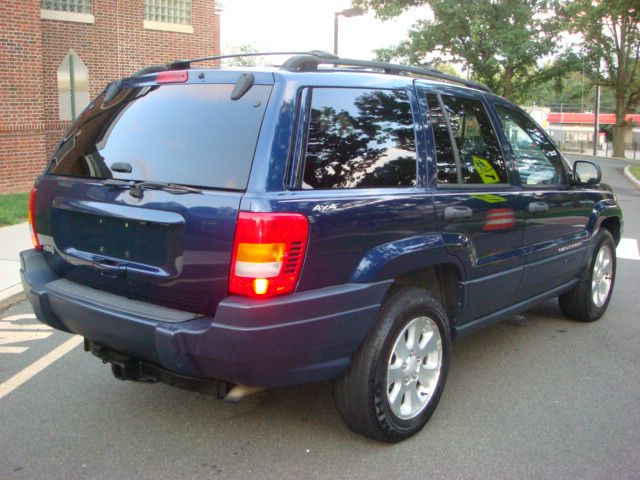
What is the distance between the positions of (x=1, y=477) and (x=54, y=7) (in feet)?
47.5

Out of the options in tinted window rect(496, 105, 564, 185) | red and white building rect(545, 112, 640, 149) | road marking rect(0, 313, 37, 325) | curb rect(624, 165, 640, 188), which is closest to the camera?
tinted window rect(496, 105, 564, 185)

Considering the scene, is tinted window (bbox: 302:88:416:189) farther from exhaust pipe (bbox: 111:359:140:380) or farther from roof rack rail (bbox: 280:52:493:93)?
exhaust pipe (bbox: 111:359:140:380)

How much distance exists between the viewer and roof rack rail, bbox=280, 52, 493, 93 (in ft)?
10.1

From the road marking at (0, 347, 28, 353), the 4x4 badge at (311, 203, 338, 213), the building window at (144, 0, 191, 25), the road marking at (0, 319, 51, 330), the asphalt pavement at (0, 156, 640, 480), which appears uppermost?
the building window at (144, 0, 191, 25)

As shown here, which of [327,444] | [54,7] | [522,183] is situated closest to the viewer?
[327,444]

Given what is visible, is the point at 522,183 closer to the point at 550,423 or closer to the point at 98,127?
the point at 550,423

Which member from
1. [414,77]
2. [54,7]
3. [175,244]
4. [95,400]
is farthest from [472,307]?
[54,7]

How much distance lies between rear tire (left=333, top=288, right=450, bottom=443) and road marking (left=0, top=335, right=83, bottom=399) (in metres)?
2.27

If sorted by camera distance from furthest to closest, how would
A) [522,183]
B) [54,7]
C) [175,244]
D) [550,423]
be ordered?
[54,7]
[522,183]
[550,423]
[175,244]

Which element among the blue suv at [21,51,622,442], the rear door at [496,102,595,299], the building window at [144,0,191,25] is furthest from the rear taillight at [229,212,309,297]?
the building window at [144,0,191,25]

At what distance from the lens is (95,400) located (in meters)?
3.86

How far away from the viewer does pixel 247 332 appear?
2.64 m

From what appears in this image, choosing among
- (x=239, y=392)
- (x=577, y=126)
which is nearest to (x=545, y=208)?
(x=239, y=392)

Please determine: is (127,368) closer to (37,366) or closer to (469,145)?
(37,366)
